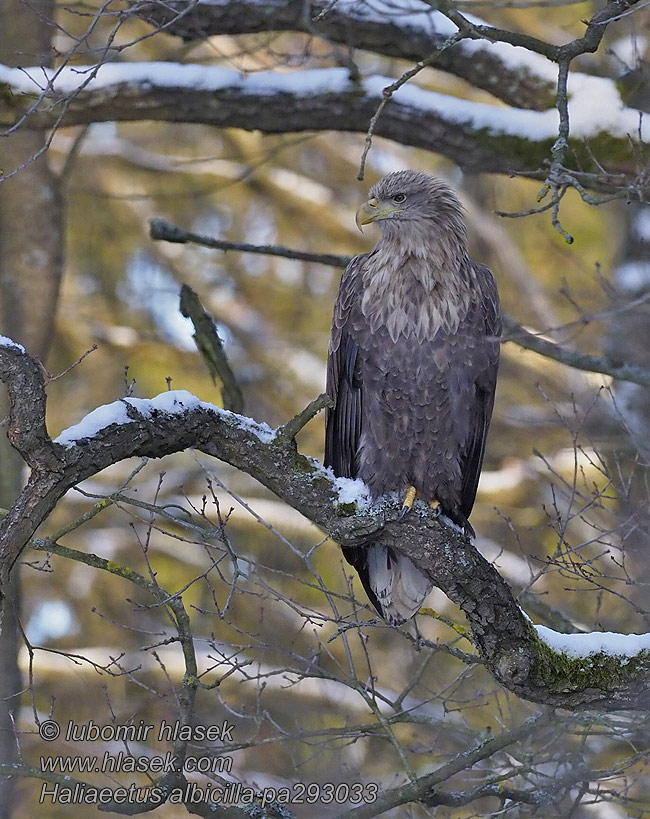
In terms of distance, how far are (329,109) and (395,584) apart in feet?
8.67

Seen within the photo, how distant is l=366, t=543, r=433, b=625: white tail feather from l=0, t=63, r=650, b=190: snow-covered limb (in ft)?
7.08

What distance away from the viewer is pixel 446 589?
158 inches

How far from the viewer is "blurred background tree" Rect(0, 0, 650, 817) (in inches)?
174

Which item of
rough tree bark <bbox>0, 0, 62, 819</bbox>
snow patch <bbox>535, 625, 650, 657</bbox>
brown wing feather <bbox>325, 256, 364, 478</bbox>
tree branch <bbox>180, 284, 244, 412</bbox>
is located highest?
rough tree bark <bbox>0, 0, 62, 819</bbox>

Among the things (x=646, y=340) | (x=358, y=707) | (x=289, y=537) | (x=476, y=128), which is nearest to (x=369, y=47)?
(x=476, y=128)

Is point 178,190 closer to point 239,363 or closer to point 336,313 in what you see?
point 239,363

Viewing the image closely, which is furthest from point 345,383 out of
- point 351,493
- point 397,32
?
point 397,32

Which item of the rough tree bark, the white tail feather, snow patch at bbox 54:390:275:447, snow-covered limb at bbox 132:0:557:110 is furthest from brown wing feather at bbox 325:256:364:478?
the rough tree bark

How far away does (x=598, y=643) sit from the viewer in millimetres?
3920

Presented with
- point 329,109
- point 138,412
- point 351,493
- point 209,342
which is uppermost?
point 329,109

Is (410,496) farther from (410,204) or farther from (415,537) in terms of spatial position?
(410,204)

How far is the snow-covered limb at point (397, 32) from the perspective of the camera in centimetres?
596

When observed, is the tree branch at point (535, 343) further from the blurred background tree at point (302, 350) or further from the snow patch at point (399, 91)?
the snow patch at point (399, 91)

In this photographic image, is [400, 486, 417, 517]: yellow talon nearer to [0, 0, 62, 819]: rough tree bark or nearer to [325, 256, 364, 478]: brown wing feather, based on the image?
[325, 256, 364, 478]: brown wing feather
